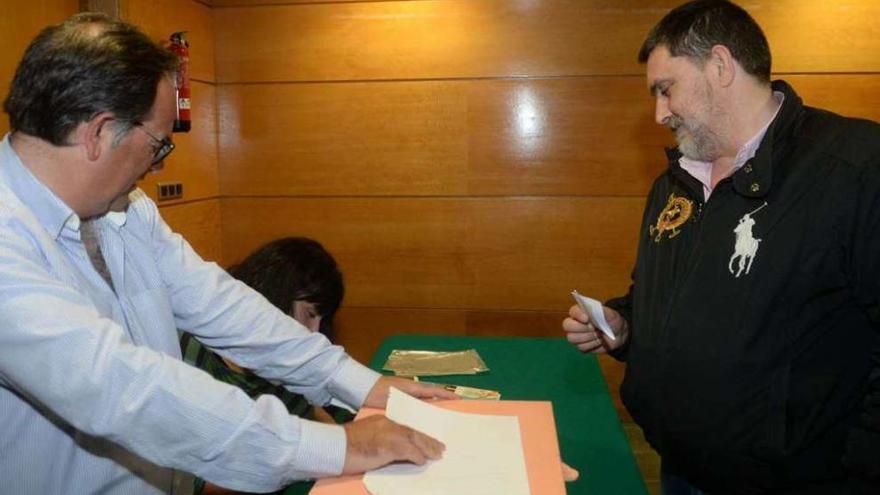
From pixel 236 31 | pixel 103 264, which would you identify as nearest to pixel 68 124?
pixel 103 264

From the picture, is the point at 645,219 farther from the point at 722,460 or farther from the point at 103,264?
the point at 103,264

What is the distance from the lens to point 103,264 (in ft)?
3.62

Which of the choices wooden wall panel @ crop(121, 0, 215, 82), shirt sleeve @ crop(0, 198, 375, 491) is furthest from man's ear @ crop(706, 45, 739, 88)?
wooden wall panel @ crop(121, 0, 215, 82)

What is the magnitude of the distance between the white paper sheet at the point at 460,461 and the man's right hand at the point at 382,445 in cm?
1

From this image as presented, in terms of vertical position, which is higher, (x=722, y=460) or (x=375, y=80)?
(x=375, y=80)

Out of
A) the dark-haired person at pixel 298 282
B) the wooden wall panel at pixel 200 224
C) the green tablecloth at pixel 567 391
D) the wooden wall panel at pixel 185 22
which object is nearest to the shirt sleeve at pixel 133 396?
the green tablecloth at pixel 567 391

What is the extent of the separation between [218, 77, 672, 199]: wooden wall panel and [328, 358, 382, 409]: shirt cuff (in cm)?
203

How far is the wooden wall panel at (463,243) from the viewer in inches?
124

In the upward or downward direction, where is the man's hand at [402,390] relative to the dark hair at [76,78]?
downward

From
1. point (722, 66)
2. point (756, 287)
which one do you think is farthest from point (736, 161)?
point (756, 287)

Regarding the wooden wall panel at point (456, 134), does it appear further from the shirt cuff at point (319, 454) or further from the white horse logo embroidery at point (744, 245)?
the shirt cuff at point (319, 454)

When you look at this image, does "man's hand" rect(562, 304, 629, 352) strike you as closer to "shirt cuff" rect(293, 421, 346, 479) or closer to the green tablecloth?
the green tablecloth

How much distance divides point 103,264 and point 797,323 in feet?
4.17

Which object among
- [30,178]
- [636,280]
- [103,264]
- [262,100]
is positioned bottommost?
[636,280]
